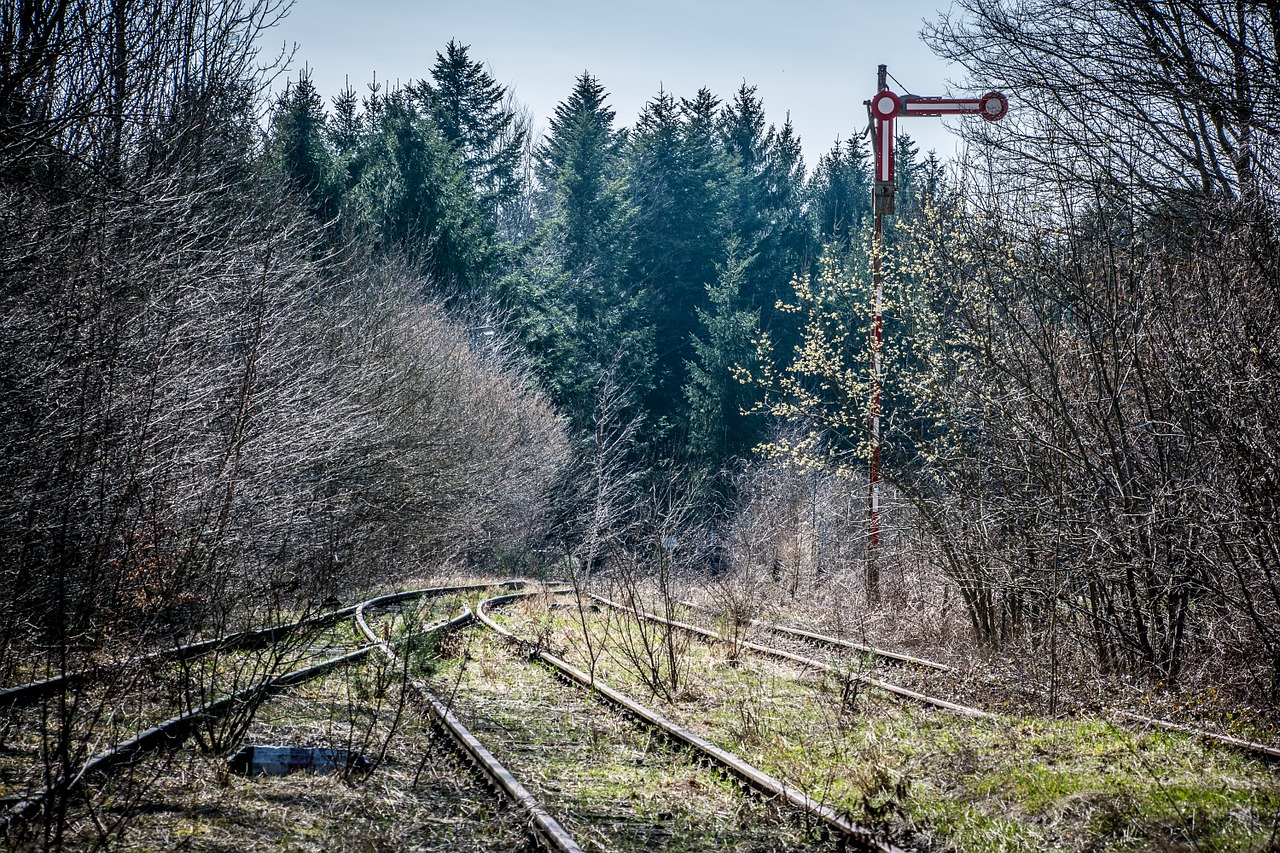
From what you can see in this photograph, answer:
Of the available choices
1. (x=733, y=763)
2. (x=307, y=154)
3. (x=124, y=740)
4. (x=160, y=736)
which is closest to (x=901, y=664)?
(x=733, y=763)

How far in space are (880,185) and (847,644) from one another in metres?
8.39

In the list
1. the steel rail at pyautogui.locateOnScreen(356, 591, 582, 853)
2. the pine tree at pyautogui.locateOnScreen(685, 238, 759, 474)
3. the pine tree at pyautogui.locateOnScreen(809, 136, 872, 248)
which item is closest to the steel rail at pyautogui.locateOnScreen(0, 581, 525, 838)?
the steel rail at pyautogui.locateOnScreen(356, 591, 582, 853)

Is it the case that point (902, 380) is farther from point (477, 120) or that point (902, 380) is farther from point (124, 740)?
point (477, 120)

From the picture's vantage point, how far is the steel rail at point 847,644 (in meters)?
11.3

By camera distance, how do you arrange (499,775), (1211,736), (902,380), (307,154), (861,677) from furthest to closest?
(307,154) → (902,380) → (861,677) → (1211,736) → (499,775)

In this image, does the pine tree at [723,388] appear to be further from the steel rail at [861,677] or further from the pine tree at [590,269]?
the steel rail at [861,677]

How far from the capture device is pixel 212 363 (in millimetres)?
15188

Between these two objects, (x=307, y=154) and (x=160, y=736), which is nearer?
(x=160, y=736)

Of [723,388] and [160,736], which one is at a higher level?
[723,388]

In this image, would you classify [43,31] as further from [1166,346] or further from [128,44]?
[1166,346]

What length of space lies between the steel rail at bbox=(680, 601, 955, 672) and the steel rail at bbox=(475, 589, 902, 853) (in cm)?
303

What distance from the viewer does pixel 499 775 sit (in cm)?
659

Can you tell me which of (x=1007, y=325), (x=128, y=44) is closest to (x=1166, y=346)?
(x=1007, y=325)

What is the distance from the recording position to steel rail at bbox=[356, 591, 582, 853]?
18.0ft
